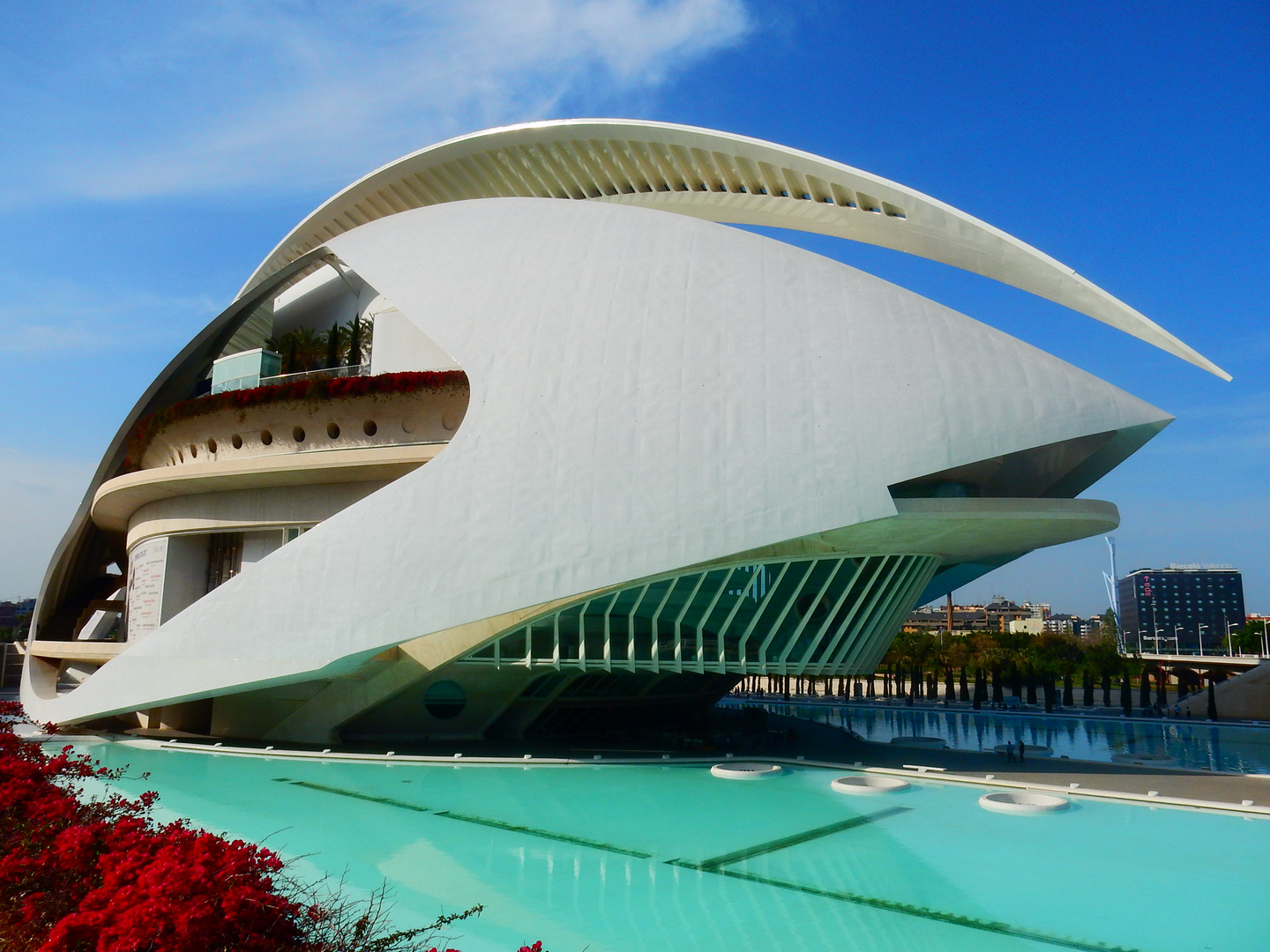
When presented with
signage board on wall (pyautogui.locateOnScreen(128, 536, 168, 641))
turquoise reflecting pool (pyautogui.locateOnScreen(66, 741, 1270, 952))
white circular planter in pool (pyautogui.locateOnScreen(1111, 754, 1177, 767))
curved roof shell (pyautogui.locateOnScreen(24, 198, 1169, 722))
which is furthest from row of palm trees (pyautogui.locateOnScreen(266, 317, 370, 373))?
white circular planter in pool (pyautogui.locateOnScreen(1111, 754, 1177, 767))

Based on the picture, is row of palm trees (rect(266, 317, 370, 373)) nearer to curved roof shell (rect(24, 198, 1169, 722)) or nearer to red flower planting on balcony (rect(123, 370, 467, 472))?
red flower planting on balcony (rect(123, 370, 467, 472))

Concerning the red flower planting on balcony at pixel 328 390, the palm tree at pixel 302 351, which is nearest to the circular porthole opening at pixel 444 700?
the red flower planting on balcony at pixel 328 390

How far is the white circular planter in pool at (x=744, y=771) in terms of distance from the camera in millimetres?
13875

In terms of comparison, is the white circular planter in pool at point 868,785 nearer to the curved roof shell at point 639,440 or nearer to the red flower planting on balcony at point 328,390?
the curved roof shell at point 639,440

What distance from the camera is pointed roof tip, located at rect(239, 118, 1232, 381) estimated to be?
1476 cm

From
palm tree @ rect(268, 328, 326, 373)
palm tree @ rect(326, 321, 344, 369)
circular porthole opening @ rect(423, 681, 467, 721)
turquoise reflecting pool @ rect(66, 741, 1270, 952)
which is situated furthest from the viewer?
palm tree @ rect(268, 328, 326, 373)

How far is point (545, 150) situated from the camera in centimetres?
2106

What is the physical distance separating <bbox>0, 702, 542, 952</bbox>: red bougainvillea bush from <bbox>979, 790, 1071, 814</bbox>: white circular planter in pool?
25.6 feet

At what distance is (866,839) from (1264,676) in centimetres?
2414

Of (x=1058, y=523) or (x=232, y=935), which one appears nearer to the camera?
(x=232, y=935)

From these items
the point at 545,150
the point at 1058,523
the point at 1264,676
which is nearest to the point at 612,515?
the point at 1058,523

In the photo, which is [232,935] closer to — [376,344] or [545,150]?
[376,344]

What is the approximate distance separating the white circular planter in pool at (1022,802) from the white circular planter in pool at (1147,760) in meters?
5.28

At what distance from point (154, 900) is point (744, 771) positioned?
10736 millimetres
